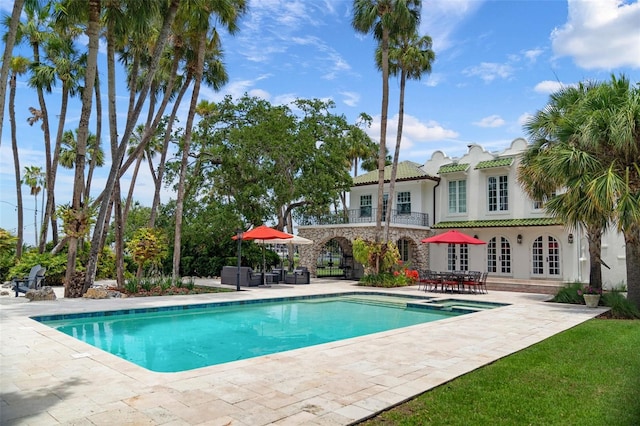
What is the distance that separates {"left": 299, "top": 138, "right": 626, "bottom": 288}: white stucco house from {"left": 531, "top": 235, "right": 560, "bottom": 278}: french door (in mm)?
47

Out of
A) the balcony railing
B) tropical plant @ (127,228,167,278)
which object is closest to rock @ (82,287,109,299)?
tropical plant @ (127,228,167,278)

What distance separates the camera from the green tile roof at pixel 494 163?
81.2 feet

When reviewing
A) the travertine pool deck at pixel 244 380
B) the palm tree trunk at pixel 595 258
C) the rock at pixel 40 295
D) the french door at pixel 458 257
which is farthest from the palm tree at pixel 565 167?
the rock at pixel 40 295

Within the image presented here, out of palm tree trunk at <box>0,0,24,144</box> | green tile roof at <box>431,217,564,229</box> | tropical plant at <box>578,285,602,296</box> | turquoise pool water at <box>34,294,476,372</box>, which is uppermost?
palm tree trunk at <box>0,0,24,144</box>

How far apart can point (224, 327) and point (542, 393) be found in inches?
333

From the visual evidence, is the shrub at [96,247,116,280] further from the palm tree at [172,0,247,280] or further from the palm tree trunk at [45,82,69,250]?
the palm tree at [172,0,247,280]

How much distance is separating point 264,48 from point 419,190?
14344 mm

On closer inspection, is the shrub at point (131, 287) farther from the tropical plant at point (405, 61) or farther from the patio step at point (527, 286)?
the patio step at point (527, 286)

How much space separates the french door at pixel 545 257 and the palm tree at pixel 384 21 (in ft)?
27.7

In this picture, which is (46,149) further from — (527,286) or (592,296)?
(592,296)

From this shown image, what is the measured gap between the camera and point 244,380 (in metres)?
6.11

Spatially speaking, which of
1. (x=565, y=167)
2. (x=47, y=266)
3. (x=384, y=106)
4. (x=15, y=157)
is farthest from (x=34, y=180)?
(x=565, y=167)

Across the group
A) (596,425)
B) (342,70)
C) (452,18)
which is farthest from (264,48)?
(596,425)

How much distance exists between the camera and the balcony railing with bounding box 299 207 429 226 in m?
27.6
